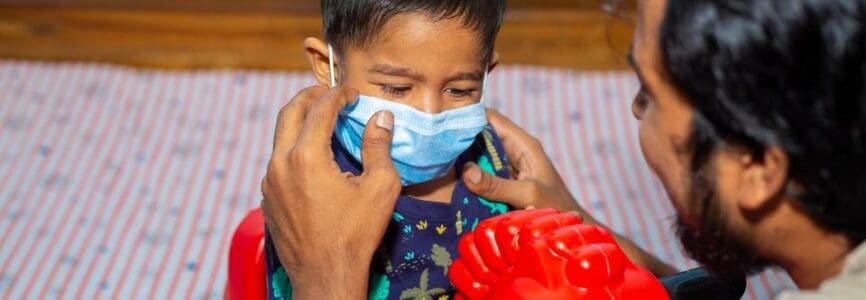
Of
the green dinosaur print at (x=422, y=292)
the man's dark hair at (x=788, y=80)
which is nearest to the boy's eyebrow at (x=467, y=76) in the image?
the green dinosaur print at (x=422, y=292)

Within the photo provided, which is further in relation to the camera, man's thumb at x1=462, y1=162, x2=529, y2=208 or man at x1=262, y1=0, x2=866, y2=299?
man's thumb at x1=462, y1=162, x2=529, y2=208

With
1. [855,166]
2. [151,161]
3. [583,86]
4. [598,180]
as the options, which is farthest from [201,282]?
[855,166]

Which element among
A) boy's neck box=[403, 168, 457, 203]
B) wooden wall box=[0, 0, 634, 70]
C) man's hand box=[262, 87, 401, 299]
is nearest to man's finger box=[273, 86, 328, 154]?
man's hand box=[262, 87, 401, 299]

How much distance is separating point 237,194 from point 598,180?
0.67m

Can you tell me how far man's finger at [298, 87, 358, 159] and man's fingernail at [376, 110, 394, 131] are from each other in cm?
4

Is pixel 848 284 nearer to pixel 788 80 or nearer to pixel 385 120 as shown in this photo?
Result: pixel 788 80

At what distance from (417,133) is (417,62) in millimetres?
75

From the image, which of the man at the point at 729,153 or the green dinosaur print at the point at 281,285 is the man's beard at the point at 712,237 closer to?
the man at the point at 729,153

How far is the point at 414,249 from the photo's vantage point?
4.14 feet

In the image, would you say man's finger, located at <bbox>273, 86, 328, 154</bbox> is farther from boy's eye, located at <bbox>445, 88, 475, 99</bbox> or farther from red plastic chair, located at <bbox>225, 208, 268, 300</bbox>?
red plastic chair, located at <bbox>225, 208, 268, 300</bbox>

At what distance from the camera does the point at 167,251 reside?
1.88 m

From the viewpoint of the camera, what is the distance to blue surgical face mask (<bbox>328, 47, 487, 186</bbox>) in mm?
1191

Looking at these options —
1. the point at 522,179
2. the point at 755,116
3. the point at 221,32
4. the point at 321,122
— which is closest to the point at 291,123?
the point at 321,122

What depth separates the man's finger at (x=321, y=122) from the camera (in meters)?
1.06
